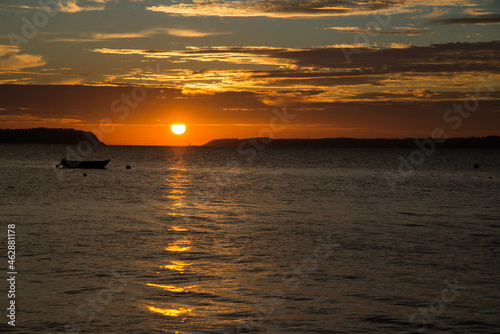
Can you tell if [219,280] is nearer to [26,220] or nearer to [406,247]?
[406,247]

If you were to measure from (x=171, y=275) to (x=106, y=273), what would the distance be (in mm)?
2697

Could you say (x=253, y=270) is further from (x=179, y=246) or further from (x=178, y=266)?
(x=179, y=246)

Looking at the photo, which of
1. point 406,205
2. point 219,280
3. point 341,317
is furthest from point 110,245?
point 406,205

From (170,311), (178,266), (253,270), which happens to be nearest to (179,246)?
(178,266)

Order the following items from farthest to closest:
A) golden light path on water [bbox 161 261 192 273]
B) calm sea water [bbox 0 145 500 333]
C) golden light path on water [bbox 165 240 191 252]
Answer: golden light path on water [bbox 165 240 191 252], golden light path on water [bbox 161 261 192 273], calm sea water [bbox 0 145 500 333]

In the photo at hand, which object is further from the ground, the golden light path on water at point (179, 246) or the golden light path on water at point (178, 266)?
the golden light path on water at point (179, 246)

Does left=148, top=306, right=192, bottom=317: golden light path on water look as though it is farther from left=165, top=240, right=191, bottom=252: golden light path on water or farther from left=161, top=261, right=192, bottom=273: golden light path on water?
left=165, top=240, right=191, bottom=252: golden light path on water

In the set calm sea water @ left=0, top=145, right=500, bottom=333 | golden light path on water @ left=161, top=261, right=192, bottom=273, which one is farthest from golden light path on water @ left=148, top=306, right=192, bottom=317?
golden light path on water @ left=161, top=261, right=192, bottom=273

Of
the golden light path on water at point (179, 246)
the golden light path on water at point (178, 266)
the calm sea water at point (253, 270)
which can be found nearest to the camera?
the calm sea water at point (253, 270)

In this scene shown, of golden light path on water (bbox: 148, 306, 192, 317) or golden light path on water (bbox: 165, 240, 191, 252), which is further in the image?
golden light path on water (bbox: 165, 240, 191, 252)

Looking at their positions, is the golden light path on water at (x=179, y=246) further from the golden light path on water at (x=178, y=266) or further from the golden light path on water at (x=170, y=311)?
the golden light path on water at (x=170, y=311)

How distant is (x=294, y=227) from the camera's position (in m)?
35.6

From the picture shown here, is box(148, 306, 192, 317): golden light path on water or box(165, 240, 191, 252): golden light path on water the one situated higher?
box(165, 240, 191, 252): golden light path on water

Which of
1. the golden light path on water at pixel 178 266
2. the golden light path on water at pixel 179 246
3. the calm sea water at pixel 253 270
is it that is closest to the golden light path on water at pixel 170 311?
the calm sea water at pixel 253 270
